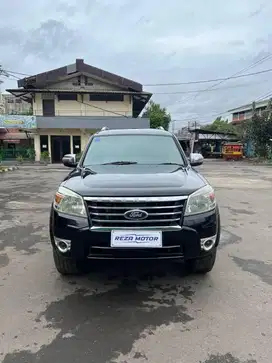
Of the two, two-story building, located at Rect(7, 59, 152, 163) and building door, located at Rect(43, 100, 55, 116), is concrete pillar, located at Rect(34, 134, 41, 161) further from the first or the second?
building door, located at Rect(43, 100, 55, 116)

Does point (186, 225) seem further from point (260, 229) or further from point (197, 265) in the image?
point (260, 229)

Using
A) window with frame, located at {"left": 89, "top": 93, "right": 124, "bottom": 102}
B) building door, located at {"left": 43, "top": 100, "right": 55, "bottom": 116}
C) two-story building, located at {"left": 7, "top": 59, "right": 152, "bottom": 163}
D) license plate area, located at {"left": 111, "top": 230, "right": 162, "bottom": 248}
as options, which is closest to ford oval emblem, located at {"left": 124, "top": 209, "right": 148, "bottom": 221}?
license plate area, located at {"left": 111, "top": 230, "right": 162, "bottom": 248}

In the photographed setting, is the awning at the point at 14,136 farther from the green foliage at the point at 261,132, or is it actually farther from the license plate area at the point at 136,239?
the license plate area at the point at 136,239

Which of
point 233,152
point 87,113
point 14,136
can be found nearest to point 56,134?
point 87,113

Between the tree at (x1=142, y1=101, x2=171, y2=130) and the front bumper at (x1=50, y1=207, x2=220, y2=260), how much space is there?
163ft

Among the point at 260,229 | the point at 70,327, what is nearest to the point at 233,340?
the point at 70,327

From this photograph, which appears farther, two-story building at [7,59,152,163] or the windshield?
two-story building at [7,59,152,163]

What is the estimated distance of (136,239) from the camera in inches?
122

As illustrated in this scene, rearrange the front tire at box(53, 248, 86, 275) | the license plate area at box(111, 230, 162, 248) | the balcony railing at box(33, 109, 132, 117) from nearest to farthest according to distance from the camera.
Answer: the license plate area at box(111, 230, 162, 248) < the front tire at box(53, 248, 86, 275) < the balcony railing at box(33, 109, 132, 117)

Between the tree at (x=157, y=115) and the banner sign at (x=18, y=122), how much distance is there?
26636mm

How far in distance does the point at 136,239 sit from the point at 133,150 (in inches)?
73.6

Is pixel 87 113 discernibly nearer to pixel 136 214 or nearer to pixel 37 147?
pixel 37 147

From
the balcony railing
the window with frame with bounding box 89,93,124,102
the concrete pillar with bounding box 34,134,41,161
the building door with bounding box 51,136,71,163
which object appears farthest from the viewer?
the balcony railing

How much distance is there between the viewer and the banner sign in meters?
28.2
